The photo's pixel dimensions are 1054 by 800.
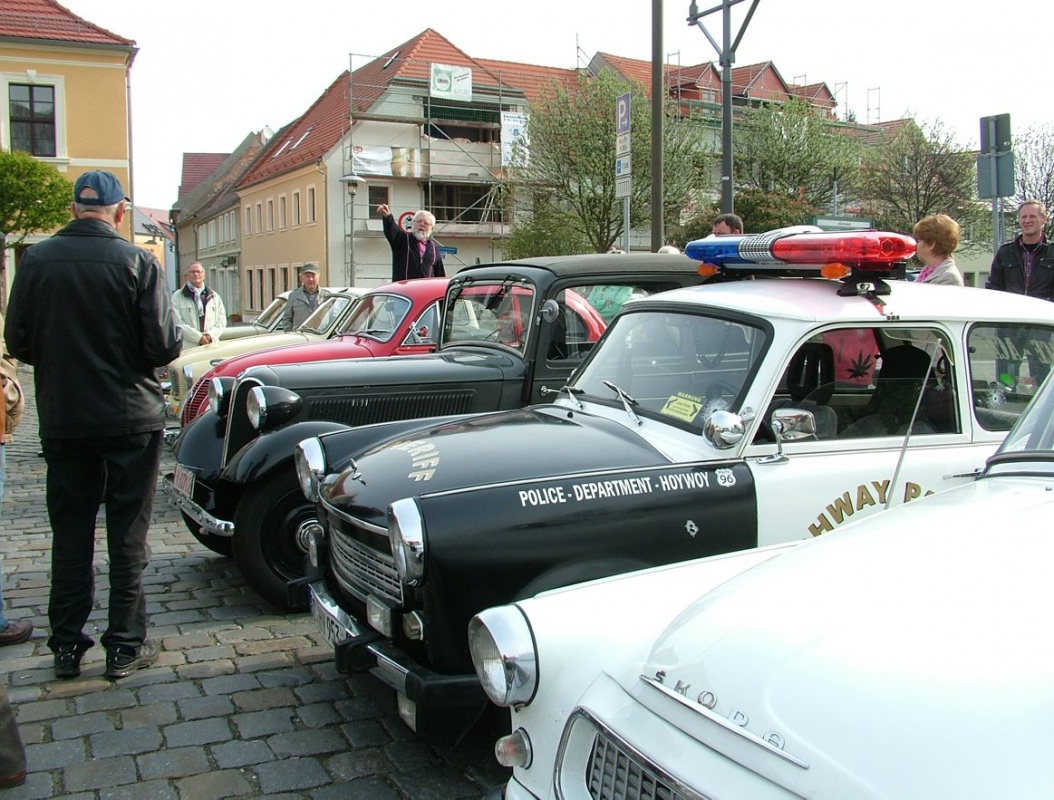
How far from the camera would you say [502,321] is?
5.94 metres

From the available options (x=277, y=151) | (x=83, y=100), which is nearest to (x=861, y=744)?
(x=83, y=100)

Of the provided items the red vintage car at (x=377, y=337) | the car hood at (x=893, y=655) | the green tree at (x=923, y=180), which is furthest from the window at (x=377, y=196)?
the car hood at (x=893, y=655)

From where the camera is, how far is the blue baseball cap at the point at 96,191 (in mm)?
3947

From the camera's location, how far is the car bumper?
9.82ft

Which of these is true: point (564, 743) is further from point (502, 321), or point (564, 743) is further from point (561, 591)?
point (502, 321)

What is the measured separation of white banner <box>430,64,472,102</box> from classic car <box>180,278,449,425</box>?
102 feet

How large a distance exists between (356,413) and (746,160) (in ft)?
117

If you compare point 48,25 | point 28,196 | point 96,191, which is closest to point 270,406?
point 96,191

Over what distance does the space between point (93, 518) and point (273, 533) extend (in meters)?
1.04

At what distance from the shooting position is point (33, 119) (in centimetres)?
2952

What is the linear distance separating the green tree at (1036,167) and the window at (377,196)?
75.8ft

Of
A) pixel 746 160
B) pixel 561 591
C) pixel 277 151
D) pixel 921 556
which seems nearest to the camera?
pixel 921 556


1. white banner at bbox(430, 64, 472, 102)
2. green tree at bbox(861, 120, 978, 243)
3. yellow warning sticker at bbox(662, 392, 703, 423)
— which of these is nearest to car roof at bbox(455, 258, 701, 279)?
yellow warning sticker at bbox(662, 392, 703, 423)

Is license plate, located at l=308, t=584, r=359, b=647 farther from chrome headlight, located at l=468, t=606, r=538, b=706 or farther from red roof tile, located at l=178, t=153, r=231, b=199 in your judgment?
red roof tile, located at l=178, t=153, r=231, b=199
